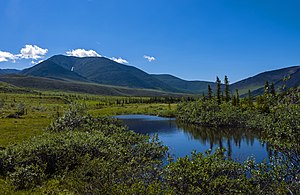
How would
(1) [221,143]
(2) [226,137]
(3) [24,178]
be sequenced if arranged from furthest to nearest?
1. (2) [226,137]
2. (1) [221,143]
3. (3) [24,178]

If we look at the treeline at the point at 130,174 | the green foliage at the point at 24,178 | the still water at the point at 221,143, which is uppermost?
the treeline at the point at 130,174

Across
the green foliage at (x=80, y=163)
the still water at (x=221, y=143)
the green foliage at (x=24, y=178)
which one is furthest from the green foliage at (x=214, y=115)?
the green foliage at (x=24, y=178)

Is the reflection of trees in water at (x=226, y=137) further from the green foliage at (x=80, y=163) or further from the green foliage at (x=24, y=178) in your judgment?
the green foliage at (x=24, y=178)

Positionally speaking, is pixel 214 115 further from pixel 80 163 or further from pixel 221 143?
pixel 80 163

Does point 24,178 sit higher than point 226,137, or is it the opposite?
point 24,178

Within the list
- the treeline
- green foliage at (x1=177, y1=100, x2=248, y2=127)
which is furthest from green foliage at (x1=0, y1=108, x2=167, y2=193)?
green foliage at (x1=177, y1=100, x2=248, y2=127)

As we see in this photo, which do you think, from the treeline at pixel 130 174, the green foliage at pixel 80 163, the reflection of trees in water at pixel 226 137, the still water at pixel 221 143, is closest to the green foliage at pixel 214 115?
the reflection of trees in water at pixel 226 137

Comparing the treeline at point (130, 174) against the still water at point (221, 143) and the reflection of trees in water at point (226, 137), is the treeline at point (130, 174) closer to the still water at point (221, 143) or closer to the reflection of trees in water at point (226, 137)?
the still water at point (221, 143)

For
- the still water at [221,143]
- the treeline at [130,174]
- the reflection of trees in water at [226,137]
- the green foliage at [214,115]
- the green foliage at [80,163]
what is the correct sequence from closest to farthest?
the treeline at [130,174] < the green foliage at [80,163] < the still water at [221,143] < the reflection of trees in water at [226,137] < the green foliage at [214,115]

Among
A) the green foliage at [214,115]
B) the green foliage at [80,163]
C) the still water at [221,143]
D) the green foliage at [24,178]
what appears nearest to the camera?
the green foliage at [80,163]

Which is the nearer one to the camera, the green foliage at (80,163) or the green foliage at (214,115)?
the green foliage at (80,163)

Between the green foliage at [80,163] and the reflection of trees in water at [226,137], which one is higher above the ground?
the green foliage at [80,163]

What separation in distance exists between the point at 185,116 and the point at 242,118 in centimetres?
2747

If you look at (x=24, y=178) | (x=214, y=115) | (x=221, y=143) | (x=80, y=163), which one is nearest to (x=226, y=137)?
(x=221, y=143)
